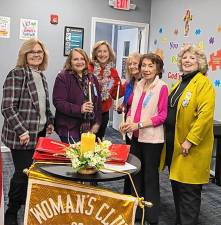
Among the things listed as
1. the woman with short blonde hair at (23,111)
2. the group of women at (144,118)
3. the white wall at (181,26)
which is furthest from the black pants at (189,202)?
the white wall at (181,26)

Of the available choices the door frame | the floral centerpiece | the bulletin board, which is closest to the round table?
the floral centerpiece

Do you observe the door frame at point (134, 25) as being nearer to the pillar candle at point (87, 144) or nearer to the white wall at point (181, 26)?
the white wall at point (181, 26)

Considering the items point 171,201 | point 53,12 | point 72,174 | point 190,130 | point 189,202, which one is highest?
point 53,12

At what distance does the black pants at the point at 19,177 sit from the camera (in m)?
2.38

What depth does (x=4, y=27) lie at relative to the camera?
4.54m

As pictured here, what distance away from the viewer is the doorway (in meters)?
5.20

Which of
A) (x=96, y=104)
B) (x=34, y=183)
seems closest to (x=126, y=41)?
(x=96, y=104)

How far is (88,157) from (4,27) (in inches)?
137

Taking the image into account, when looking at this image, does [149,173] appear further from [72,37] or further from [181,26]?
[72,37]

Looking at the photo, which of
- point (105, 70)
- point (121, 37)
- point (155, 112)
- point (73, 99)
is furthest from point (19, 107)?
point (121, 37)

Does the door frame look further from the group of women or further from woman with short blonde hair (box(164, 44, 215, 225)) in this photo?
woman with short blonde hair (box(164, 44, 215, 225))

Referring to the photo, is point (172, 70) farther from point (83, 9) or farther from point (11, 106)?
point (11, 106)

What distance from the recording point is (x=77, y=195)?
5.49 ft

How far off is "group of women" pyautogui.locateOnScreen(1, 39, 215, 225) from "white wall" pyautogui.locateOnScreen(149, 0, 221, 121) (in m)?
1.63
